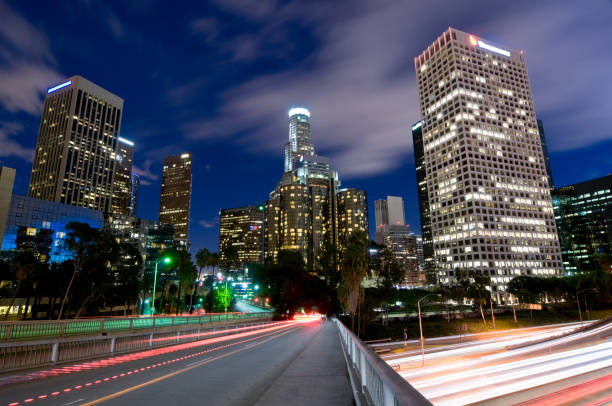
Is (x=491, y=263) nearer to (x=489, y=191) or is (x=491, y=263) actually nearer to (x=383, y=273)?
(x=489, y=191)

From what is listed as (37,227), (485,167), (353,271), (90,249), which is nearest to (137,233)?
(37,227)

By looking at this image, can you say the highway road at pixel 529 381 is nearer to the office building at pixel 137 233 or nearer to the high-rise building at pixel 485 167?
the high-rise building at pixel 485 167

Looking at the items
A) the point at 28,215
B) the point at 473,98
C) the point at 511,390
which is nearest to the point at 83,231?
the point at 511,390

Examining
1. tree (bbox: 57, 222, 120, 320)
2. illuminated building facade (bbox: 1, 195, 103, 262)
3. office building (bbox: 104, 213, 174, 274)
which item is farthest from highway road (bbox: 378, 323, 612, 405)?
office building (bbox: 104, 213, 174, 274)

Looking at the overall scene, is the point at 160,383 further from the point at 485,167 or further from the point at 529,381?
the point at 485,167

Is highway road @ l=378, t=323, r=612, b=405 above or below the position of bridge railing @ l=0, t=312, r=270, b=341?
below

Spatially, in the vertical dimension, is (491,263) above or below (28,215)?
below

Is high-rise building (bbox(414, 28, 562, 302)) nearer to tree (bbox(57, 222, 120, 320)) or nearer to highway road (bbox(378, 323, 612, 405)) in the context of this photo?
highway road (bbox(378, 323, 612, 405))

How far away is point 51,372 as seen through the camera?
12547 millimetres

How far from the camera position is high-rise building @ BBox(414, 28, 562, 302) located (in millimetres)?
149125

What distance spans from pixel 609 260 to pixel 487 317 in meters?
47.0

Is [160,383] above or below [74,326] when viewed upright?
below

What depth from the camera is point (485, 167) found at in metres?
157

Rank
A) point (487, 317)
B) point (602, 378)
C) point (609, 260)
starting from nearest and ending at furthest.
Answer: point (602, 378), point (487, 317), point (609, 260)
